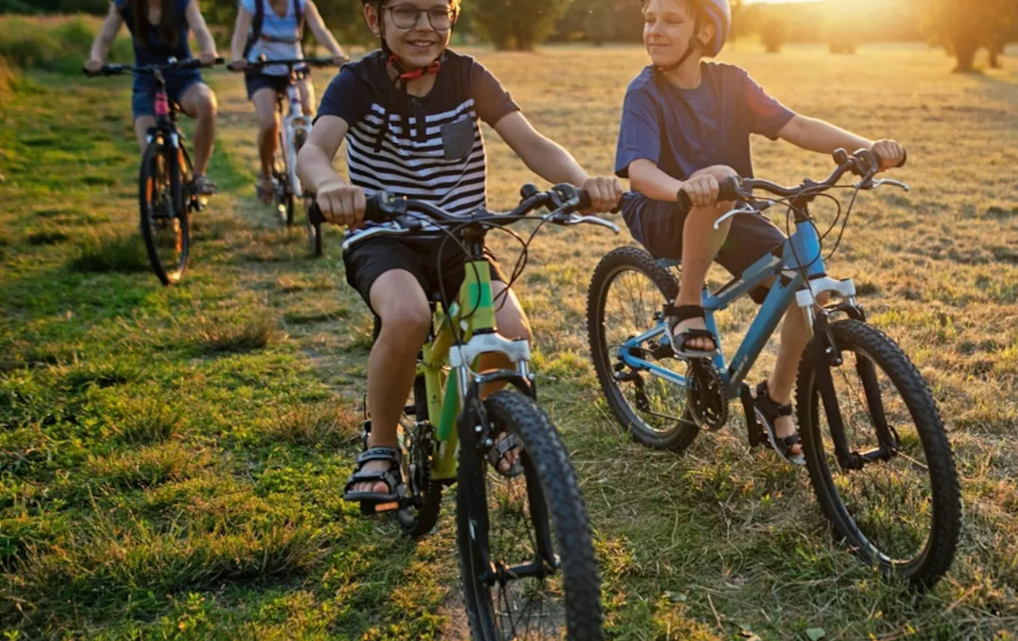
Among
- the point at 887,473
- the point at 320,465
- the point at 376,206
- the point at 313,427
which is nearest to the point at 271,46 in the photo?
the point at 313,427

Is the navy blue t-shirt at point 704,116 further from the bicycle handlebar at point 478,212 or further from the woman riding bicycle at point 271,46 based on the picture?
the woman riding bicycle at point 271,46

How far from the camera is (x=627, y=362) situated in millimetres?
4031

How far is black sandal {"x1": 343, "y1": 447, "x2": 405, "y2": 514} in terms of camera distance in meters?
2.91

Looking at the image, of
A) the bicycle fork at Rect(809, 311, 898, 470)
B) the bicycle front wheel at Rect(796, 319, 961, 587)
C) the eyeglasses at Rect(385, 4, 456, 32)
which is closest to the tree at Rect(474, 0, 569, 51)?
the eyeglasses at Rect(385, 4, 456, 32)

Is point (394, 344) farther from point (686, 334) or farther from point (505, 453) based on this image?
point (686, 334)

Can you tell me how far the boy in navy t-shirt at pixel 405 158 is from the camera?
2773mm

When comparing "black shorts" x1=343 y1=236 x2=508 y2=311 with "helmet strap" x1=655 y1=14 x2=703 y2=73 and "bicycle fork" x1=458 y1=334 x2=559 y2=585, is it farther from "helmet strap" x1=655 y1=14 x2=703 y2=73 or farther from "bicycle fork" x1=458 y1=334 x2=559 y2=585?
"helmet strap" x1=655 y1=14 x2=703 y2=73

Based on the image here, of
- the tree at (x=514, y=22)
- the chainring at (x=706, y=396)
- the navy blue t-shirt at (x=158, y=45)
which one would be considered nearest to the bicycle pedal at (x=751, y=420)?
the chainring at (x=706, y=396)

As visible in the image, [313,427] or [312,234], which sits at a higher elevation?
[312,234]

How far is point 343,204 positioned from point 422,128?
3.15 ft

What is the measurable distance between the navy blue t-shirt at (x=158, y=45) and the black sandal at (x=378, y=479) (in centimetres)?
514

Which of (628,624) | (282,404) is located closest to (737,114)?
(628,624)

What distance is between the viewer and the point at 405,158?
314cm

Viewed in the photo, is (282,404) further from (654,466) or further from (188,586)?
(654,466)
